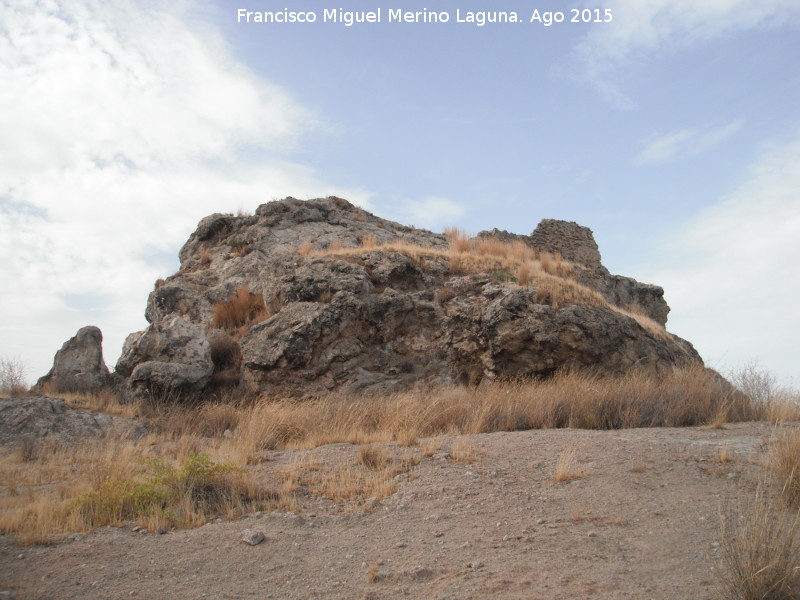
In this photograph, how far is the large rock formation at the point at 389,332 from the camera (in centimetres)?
1132

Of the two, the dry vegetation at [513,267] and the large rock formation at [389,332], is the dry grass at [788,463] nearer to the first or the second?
the large rock formation at [389,332]

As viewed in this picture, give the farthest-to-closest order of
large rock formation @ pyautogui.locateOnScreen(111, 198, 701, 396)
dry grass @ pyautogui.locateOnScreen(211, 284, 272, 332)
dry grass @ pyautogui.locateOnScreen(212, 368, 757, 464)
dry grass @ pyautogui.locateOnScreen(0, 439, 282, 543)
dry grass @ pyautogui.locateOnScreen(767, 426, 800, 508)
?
dry grass @ pyautogui.locateOnScreen(211, 284, 272, 332), large rock formation @ pyautogui.locateOnScreen(111, 198, 701, 396), dry grass @ pyautogui.locateOnScreen(212, 368, 757, 464), dry grass @ pyautogui.locateOnScreen(0, 439, 282, 543), dry grass @ pyautogui.locateOnScreen(767, 426, 800, 508)

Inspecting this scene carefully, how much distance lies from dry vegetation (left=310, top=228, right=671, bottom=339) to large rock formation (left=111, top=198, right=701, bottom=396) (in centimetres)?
4

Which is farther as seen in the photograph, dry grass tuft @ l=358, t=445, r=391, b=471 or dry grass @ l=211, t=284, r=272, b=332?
dry grass @ l=211, t=284, r=272, b=332

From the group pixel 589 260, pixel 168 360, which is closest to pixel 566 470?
pixel 168 360

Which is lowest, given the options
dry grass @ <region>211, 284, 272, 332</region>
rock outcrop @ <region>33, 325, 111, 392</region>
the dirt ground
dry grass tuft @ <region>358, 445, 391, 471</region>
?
the dirt ground

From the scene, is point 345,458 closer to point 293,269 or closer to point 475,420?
point 475,420

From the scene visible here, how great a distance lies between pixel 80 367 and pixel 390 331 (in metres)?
6.33

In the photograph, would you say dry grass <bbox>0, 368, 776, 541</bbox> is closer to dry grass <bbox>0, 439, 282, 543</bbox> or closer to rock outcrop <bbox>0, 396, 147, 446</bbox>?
dry grass <bbox>0, 439, 282, 543</bbox>

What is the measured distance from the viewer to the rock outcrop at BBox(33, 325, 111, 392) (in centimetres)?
1238

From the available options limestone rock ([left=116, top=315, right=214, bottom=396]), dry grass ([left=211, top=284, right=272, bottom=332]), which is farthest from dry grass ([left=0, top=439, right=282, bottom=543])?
dry grass ([left=211, top=284, right=272, bottom=332])

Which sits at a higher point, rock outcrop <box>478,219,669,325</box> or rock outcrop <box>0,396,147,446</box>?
rock outcrop <box>478,219,669,325</box>

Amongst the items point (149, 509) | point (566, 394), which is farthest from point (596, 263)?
point (149, 509)

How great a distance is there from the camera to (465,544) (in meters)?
4.61
